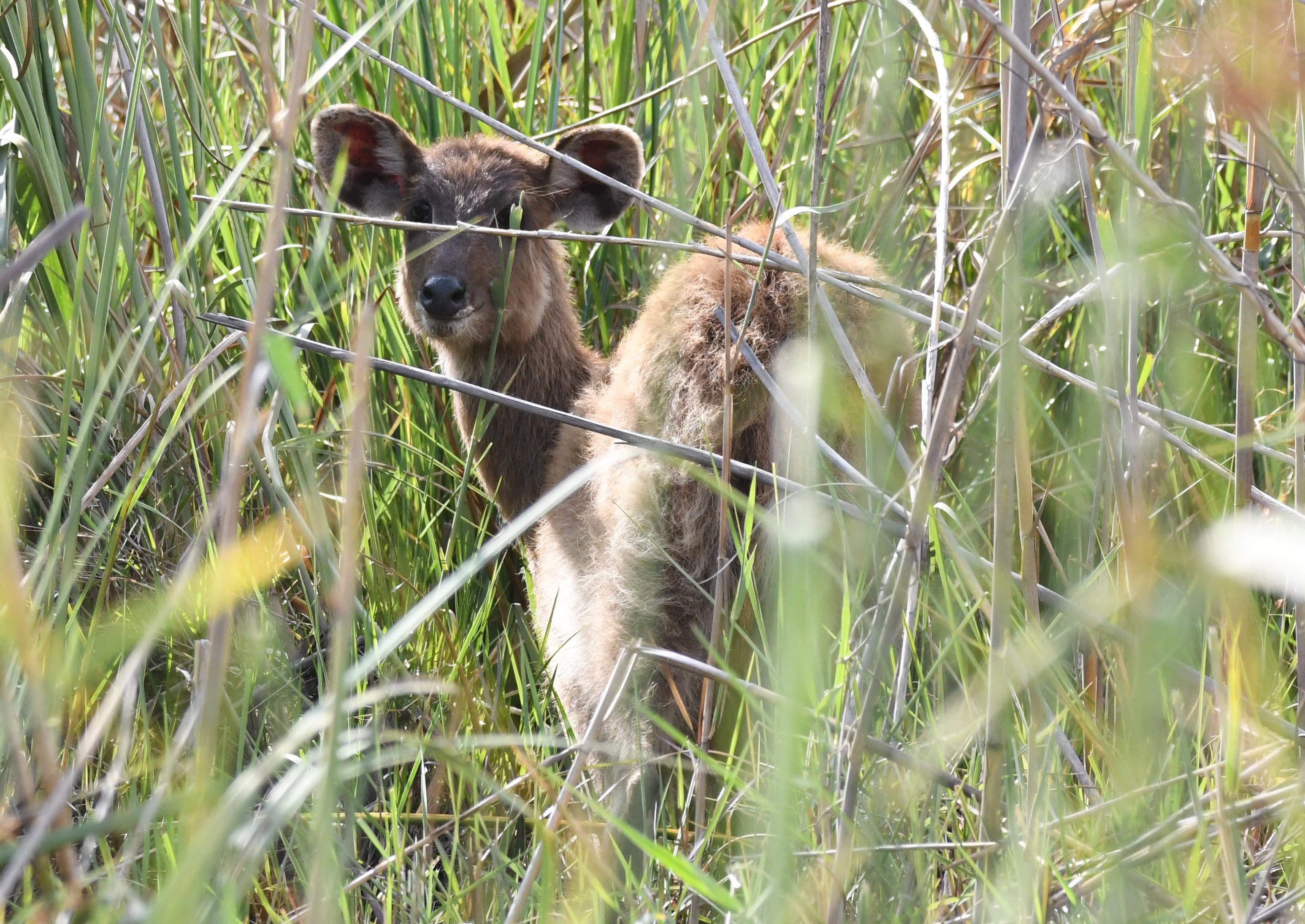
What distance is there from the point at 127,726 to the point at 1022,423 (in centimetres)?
133

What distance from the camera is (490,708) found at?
8.32 ft

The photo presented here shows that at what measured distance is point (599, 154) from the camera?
3535 mm

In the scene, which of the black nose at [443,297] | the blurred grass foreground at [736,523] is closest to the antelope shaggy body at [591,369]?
the black nose at [443,297]

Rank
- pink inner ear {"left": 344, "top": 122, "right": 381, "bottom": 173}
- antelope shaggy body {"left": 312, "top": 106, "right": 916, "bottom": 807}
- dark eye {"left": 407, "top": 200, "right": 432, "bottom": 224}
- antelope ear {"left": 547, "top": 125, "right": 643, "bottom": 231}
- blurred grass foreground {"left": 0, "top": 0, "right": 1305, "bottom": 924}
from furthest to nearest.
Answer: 1. dark eye {"left": 407, "top": 200, "right": 432, "bottom": 224}
2. pink inner ear {"left": 344, "top": 122, "right": 381, "bottom": 173}
3. antelope ear {"left": 547, "top": 125, "right": 643, "bottom": 231}
4. antelope shaggy body {"left": 312, "top": 106, "right": 916, "bottom": 807}
5. blurred grass foreground {"left": 0, "top": 0, "right": 1305, "bottom": 924}

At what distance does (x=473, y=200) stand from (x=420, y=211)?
24cm

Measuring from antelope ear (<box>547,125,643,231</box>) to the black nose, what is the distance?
1.57 ft

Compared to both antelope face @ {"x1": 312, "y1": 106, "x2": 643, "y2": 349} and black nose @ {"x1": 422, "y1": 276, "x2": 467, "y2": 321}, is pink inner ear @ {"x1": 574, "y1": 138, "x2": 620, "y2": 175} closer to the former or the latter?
antelope face @ {"x1": 312, "y1": 106, "x2": 643, "y2": 349}

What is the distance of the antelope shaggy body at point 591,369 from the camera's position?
2312mm

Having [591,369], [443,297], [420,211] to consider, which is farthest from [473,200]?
[591,369]

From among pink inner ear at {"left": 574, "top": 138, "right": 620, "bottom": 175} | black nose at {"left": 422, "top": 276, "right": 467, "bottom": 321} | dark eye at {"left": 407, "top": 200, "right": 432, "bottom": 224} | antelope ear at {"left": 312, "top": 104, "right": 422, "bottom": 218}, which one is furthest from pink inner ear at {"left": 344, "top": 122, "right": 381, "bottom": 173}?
pink inner ear at {"left": 574, "top": 138, "right": 620, "bottom": 175}

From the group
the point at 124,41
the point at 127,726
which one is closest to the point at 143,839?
the point at 127,726

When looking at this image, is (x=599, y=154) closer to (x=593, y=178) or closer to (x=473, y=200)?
(x=593, y=178)

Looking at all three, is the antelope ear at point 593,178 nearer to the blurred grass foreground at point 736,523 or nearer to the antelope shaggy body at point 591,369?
the antelope shaggy body at point 591,369

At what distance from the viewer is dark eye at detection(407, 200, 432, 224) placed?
145 inches
